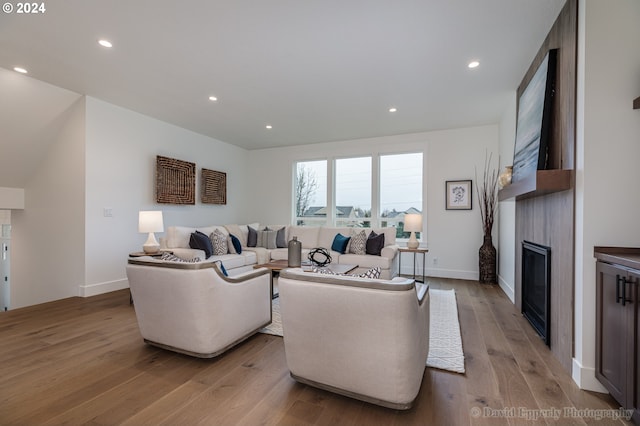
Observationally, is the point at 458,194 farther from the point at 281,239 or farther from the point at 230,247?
the point at 230,247

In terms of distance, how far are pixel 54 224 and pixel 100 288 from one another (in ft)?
3.86

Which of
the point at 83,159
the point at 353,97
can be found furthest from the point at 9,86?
the point at 353,97

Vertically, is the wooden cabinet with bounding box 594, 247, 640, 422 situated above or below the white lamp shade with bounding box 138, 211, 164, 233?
below

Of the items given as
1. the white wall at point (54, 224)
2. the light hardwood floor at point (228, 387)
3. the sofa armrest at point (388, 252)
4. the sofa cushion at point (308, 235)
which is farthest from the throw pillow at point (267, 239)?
the light hardwood floor at point (228, 387)

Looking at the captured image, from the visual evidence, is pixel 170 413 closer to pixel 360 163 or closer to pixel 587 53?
pixel 587 53

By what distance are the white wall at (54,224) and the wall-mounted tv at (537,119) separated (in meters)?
5.29

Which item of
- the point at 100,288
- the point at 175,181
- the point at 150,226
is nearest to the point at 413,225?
the point at 150,226

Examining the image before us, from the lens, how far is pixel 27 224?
464 cm

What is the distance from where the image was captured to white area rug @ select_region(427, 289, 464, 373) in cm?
227

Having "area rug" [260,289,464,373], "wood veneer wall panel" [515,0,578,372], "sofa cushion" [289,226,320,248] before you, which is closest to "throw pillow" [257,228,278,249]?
"sofa cushion" [289,226,320,248]

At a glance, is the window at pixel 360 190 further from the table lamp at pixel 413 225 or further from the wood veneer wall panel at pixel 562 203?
the wood veneer wall panel at pixel 562 203

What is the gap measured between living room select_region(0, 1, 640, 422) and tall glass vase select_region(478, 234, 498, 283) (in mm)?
185

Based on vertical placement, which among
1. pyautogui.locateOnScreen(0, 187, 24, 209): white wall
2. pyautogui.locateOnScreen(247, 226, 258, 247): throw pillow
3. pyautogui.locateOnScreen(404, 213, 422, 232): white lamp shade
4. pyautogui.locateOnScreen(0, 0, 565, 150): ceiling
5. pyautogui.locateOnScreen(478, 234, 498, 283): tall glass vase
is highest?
pyautogui.locateOnScreen(0, 0, 565, 150): ceiling

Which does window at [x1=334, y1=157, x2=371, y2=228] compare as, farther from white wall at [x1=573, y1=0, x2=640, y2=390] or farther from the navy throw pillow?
white wall at [x1=573, y1=0, x2=640, y2=390]
